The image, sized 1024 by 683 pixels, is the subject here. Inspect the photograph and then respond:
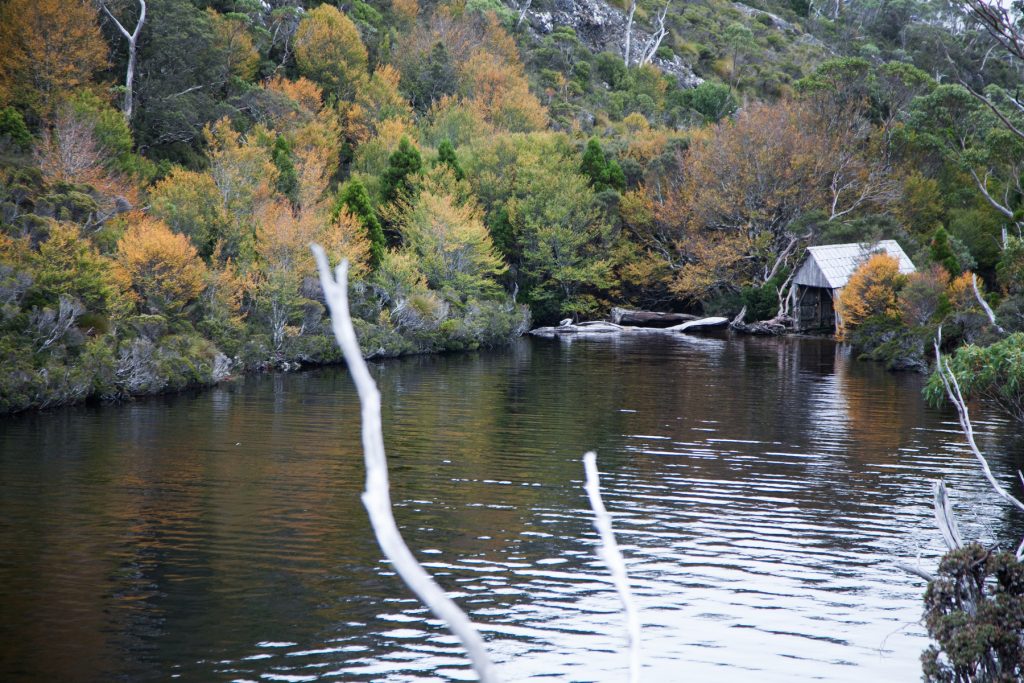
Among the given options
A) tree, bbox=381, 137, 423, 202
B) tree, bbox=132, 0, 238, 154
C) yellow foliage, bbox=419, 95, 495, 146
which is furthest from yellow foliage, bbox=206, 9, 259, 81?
tree, bbox=381, 137, 423, 202

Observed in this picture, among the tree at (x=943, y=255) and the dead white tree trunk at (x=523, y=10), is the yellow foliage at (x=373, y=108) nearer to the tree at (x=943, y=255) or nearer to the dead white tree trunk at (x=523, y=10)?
the dead white tree trunk at (x=523, y=10)

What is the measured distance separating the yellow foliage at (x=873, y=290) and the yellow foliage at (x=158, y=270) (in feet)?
95.1

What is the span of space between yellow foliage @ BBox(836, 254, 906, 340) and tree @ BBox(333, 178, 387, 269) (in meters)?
21.8

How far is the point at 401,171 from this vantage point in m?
55.2

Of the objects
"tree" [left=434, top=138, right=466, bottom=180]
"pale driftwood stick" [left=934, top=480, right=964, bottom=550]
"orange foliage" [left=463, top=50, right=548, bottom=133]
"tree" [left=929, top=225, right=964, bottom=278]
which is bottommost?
"pale driftwood stick" [left=934, top=480, right=964, bottom=550]

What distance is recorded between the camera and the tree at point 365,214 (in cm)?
4669

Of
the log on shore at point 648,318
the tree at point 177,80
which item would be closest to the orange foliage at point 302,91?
the tree at point 177,80

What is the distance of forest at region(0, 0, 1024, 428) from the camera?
3325 centimetres

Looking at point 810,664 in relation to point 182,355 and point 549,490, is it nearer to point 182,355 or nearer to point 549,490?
point 549,490

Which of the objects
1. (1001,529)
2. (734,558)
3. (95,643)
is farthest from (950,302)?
(95,643)

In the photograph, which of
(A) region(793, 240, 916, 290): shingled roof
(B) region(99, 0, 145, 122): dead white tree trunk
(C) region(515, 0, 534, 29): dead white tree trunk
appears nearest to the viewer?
(A) region(793, 240, 916, 290): shingled roof

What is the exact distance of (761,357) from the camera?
44.6 meters

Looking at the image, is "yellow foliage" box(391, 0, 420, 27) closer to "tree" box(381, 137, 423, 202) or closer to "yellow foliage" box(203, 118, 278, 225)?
"tree" box(381, 137, 423, 202)

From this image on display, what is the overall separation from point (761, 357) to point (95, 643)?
3679 cm
